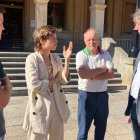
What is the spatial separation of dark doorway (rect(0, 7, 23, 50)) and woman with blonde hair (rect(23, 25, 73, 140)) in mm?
12028

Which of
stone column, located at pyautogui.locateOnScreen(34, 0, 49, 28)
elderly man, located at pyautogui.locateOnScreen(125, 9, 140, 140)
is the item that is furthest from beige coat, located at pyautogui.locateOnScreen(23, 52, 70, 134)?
stone column, located at pyautogui.locateOnScreen(34, 0, 49, 28)

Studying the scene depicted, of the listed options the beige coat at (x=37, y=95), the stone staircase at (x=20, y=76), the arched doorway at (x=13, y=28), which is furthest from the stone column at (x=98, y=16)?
the beige coat at (x=37, y=95)

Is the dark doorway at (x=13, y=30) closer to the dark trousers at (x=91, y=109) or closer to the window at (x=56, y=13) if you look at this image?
the window at (x=56, y=13)

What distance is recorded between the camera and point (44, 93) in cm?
325

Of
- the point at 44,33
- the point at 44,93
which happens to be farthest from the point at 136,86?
the point at 44,33

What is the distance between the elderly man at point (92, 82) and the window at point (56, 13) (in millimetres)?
11744

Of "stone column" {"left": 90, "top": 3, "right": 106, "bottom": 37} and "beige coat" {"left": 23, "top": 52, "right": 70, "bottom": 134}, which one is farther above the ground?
"stone column" {"left": 90, "top": 3, "right": 106, "bottom": 37}

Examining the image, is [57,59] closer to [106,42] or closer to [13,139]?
[13,139]

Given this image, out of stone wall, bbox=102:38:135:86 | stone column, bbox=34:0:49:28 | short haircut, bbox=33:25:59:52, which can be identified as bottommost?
stone wall, bbox=102:38:135:86

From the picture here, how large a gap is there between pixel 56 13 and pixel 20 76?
6701 millimetres

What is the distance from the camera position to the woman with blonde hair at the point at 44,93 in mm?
3238

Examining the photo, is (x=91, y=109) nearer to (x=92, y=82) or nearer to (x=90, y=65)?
(x=92, y=82)

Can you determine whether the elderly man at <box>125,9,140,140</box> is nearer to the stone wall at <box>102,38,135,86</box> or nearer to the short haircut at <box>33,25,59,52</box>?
the short haircut at <box>33,25,59,52</box>

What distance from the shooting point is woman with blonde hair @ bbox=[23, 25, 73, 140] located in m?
3.24
